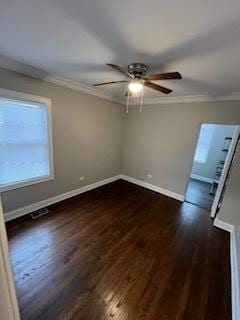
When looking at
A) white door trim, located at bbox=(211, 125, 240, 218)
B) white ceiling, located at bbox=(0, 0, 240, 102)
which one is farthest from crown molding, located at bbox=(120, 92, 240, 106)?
white ceiling, located at bbox=(0, 0, 240, 102)

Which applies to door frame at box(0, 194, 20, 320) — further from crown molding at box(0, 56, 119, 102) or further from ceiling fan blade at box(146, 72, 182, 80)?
crown molding at box(0, 56, 119, 102)

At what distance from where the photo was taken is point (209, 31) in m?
1.18

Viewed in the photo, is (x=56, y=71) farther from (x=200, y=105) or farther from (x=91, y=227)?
(x=200, y=105)

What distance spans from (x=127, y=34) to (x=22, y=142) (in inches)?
85.5

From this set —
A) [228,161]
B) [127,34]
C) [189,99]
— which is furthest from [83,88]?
[228,161]

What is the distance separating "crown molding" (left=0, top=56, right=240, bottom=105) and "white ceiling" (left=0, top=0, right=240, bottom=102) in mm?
144

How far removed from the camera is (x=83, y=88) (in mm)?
3090

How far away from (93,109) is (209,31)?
2625mm

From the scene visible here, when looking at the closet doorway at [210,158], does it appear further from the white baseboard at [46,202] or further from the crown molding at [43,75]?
the crown molding at [43,75]

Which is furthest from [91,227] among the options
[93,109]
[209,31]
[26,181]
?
[209,31]

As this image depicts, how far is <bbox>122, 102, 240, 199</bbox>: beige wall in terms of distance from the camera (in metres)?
3.10

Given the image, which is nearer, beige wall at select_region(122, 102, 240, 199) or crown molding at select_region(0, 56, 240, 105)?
crown molding at select_region(0, 56, 240, 105)

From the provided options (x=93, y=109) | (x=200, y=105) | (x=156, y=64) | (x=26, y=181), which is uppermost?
(x=156, y=64)

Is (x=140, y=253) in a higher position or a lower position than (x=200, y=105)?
lower
